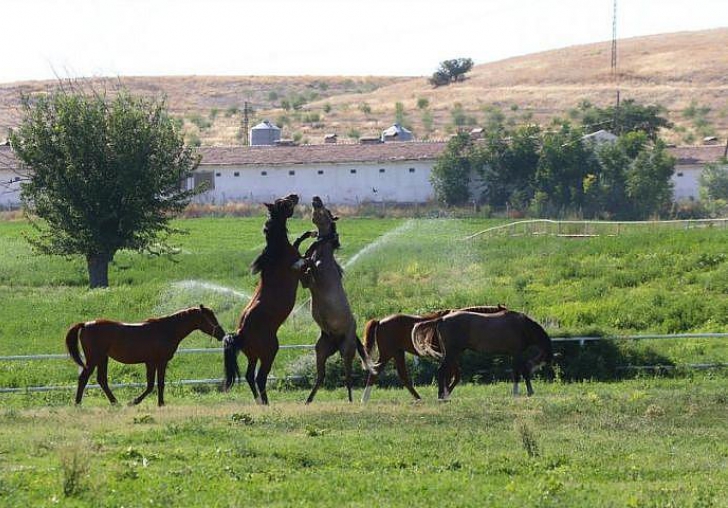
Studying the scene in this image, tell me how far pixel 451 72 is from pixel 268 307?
527ft

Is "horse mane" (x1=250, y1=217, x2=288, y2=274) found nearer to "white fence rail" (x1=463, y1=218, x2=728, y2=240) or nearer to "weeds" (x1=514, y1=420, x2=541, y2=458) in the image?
"weeds" (x1=514, y1=420, x2=541, y2=458)

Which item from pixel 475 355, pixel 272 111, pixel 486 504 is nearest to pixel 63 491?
pixel 486 504

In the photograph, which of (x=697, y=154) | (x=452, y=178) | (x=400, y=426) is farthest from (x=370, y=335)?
(x=697, y=154)

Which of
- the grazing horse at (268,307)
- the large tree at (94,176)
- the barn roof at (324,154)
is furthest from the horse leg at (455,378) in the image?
the barn roof at (324,154)

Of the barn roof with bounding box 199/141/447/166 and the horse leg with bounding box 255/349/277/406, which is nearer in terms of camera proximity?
the horse leg with bounding box 255/349/277/406

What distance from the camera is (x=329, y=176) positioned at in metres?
85.2

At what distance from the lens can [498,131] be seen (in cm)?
8381

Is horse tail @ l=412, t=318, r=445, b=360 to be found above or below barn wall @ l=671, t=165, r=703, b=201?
above

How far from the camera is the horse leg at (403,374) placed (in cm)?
2278

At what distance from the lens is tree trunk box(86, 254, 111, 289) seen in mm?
47594

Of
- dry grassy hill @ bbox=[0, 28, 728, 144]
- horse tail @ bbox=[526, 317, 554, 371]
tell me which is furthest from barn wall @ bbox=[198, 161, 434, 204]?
horse tail @ bbox=[526, 317, 554, 371]

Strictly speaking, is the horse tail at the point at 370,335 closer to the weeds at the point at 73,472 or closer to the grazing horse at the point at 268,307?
the grazing horse at the point at 268,307

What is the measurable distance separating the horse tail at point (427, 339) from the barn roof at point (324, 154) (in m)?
60.7

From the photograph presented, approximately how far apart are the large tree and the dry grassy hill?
76.2m
